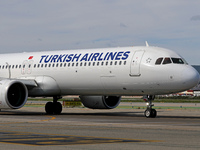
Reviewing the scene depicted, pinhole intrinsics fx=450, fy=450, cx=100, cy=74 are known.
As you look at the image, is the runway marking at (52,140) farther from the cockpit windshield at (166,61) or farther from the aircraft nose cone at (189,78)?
the cockpit windshield at (166,61)

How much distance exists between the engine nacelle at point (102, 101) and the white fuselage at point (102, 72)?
2809 mm

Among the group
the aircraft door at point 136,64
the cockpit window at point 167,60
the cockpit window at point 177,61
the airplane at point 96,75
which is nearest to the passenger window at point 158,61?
the airplane at point 96,75

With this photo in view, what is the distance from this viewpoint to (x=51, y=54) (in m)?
37.8

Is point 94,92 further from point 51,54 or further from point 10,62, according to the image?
point 10,62

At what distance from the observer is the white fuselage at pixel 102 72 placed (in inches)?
1216

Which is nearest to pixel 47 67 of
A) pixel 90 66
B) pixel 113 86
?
pixel 90 66

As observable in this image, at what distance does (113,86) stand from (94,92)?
2.43 metres

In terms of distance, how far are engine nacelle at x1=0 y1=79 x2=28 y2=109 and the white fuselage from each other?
168 cm

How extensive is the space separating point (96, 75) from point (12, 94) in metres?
7.12

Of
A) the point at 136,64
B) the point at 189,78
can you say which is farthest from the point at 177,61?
the point at 136,64

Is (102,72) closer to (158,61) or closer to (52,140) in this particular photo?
(158,61)

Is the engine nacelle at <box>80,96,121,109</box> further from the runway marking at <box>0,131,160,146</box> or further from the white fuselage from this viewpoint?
the runway marking at <box>0,131,160,146</box>

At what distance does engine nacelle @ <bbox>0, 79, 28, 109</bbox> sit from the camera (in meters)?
33.3

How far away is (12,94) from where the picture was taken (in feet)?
117
